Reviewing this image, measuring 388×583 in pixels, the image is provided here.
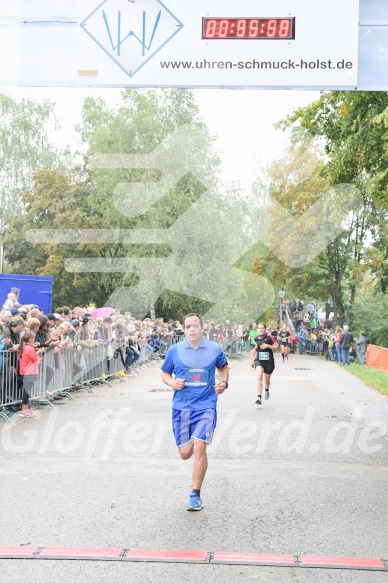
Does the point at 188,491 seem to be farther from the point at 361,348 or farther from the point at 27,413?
the point at 361,348

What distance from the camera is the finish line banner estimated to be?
402 inches

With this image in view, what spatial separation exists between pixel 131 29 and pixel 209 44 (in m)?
0.93

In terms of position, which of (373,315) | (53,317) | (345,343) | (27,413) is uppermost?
(53,317)

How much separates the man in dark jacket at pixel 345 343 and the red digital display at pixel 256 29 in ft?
86.0

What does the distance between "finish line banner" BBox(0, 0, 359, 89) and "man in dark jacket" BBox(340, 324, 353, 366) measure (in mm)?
25997

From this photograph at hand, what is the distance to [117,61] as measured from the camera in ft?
34.2

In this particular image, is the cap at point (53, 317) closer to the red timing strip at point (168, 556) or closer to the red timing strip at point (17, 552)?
the red timing strip at point (17, 552)

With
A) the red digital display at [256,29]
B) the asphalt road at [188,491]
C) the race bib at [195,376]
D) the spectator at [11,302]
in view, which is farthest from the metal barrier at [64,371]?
the red digital display at [256,29]

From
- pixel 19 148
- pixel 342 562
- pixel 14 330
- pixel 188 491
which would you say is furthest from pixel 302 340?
pixel 342 562

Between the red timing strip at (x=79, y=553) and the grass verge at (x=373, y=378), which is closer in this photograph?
the red timing strip at (x=79, y=553)

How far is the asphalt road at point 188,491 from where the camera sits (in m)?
5.84

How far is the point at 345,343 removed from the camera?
36.1m

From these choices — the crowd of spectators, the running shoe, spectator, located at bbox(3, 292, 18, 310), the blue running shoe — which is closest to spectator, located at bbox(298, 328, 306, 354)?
the crowd of spectators

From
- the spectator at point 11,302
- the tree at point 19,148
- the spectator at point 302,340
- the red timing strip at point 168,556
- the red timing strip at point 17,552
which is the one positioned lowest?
the spectator at point 302,340
